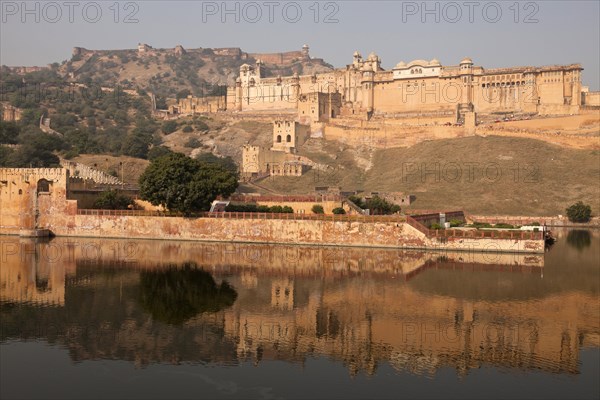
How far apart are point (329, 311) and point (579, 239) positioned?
3116 centimetres

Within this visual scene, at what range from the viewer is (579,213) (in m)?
59.0

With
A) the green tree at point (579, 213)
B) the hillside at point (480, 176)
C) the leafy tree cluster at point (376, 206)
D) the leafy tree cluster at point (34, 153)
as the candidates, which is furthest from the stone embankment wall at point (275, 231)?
the leafy tree cluster at point (34, 153)

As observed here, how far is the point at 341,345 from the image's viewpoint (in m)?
19.2

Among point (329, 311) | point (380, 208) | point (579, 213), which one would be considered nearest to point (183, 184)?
point (380, 208)

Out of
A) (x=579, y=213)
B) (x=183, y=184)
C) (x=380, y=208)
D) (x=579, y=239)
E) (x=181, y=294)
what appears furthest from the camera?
(x=579, y=213)

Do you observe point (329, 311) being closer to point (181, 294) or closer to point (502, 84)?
point (181, 294)

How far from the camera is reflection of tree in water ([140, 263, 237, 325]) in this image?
22938mm

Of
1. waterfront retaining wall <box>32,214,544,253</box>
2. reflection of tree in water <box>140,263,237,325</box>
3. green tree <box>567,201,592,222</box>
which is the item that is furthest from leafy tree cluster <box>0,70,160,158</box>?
reflection of tree in water <box>140,263,237,325</box>

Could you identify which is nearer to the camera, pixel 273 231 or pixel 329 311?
pixel 329 311

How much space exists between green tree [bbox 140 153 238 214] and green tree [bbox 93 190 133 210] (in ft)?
9.75

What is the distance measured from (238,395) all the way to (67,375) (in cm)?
445

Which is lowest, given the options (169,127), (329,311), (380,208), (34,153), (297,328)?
(297,328)

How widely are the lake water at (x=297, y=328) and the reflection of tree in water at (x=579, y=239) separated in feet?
31.5

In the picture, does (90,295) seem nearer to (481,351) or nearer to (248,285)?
(248,285)
